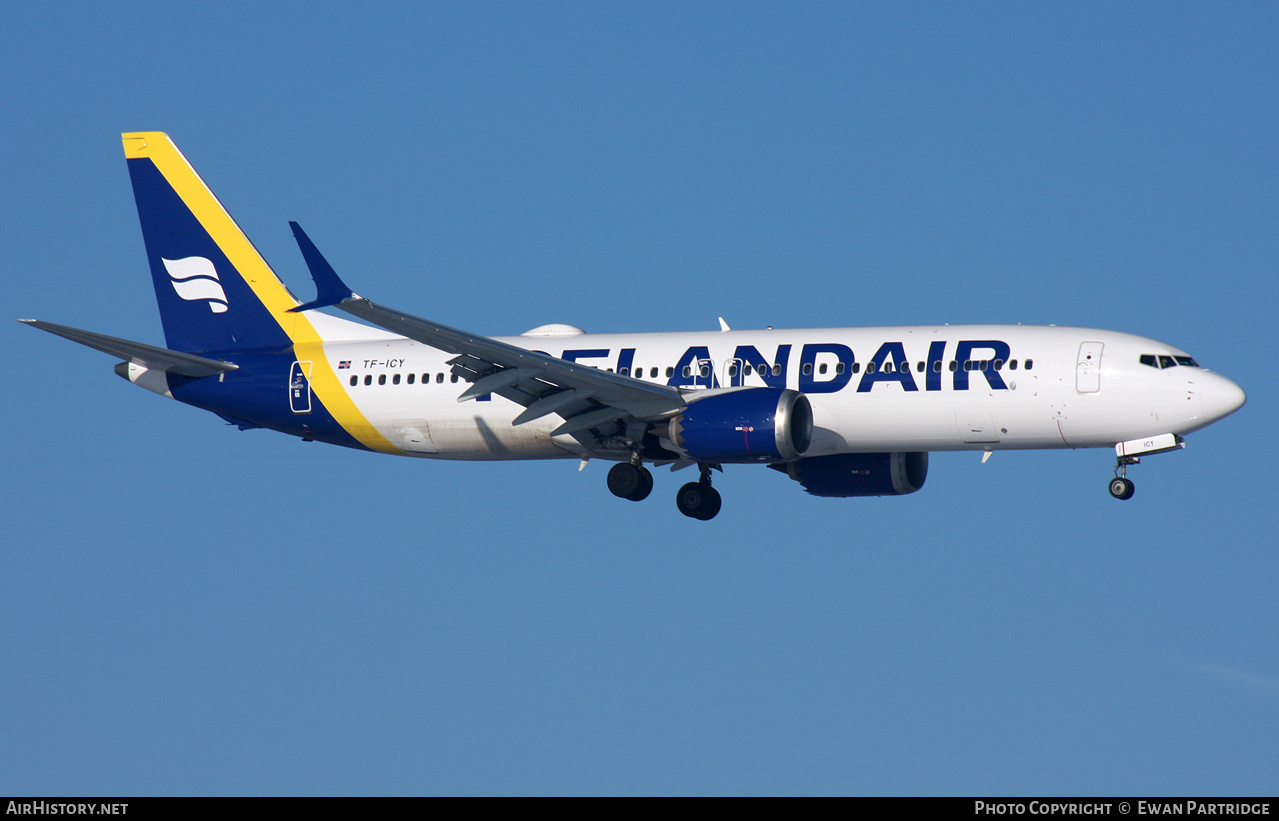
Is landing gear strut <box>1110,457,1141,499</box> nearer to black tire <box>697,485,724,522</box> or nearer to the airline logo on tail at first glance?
black tire <box>697,485,724,522</box>

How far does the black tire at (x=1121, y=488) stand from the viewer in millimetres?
40812

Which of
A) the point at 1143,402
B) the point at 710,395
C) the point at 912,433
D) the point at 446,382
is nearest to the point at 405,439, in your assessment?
the point at 446,382

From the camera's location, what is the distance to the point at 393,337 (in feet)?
162

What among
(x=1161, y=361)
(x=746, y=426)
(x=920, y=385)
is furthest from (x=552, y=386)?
(x=1161, y=361)

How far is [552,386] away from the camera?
141 ft

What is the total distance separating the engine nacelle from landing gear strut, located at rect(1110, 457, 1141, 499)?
21.1 feet

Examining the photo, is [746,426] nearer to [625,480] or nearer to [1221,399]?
[625,480]

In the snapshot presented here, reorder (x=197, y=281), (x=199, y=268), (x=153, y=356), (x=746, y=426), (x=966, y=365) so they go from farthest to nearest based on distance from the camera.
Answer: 1. (x=199, y=268)
2. (x=197, y=281)
3. (x=153, y=356)
4. (x=966, y=365)
5. (x=746, y=426)

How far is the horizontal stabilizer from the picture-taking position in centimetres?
4250

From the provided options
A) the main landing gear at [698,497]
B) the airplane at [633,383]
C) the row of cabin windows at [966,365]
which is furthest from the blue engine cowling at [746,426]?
the main landing gear at [698,497]

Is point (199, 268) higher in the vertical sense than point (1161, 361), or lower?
higher

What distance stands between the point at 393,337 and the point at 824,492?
14.0 meters

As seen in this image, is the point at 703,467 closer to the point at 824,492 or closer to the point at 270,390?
the point at 824,492

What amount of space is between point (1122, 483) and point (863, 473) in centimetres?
819
